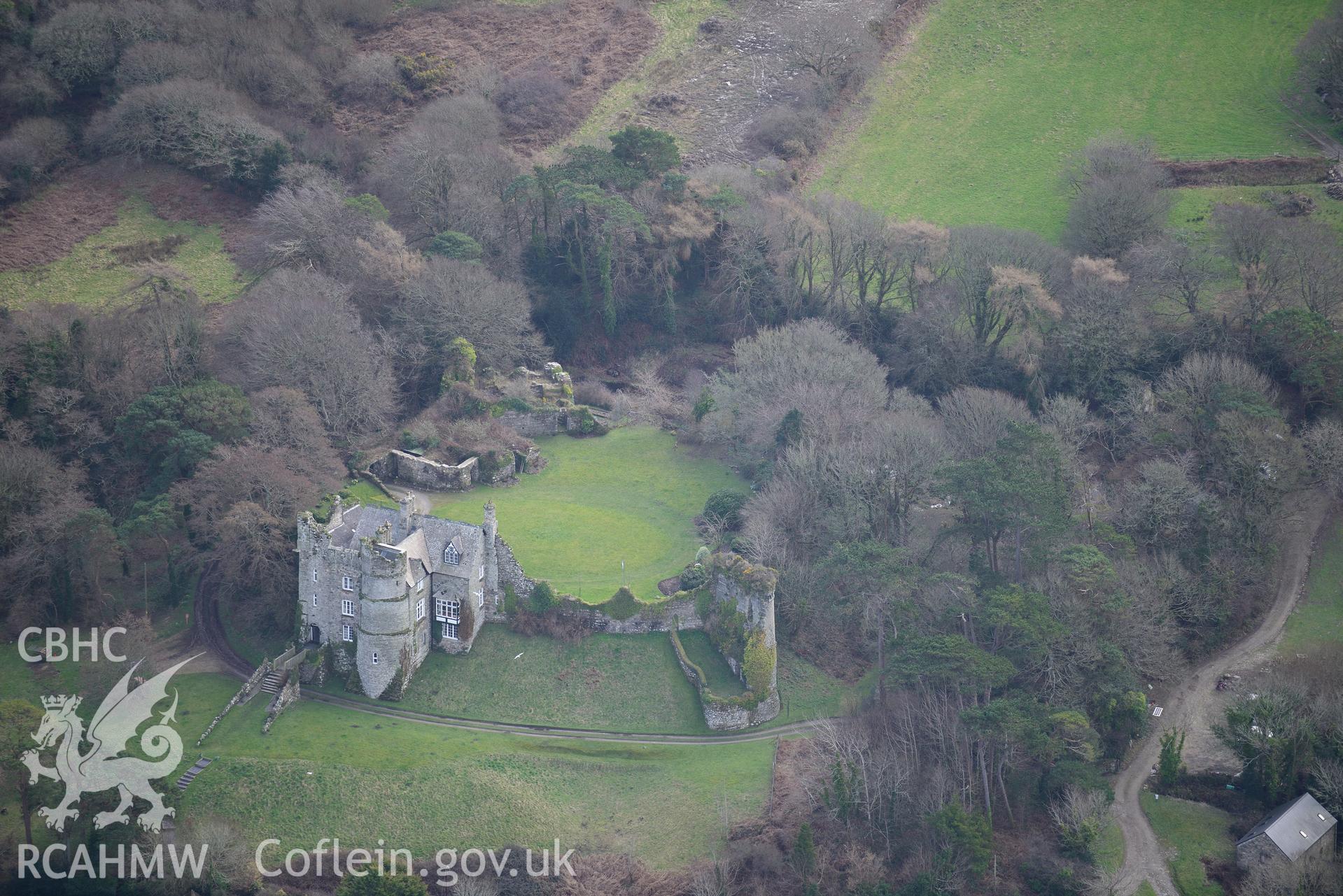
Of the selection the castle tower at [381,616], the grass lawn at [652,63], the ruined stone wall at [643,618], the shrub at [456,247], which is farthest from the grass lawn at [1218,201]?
the castle tower at [381,616]

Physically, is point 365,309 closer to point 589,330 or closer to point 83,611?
point 589,330

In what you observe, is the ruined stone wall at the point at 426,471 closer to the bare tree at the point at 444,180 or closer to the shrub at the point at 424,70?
the bare tree at the point at 444,180

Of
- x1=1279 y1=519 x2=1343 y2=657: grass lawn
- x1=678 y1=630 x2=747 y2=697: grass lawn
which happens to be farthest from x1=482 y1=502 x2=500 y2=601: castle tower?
x1=1279 y1=519 x2=1343 y2=657: grass lawn

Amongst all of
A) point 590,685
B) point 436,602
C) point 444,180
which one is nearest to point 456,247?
point 444,180

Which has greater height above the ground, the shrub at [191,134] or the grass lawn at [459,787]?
the shrub at [191,134]

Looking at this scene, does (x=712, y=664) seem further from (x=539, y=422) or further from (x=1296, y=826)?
(x=1296, y=826)

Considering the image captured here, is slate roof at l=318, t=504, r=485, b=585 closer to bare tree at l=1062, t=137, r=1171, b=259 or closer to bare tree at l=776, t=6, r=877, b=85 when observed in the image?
bare tree at l=1062, t=137, r=1171, b=259
